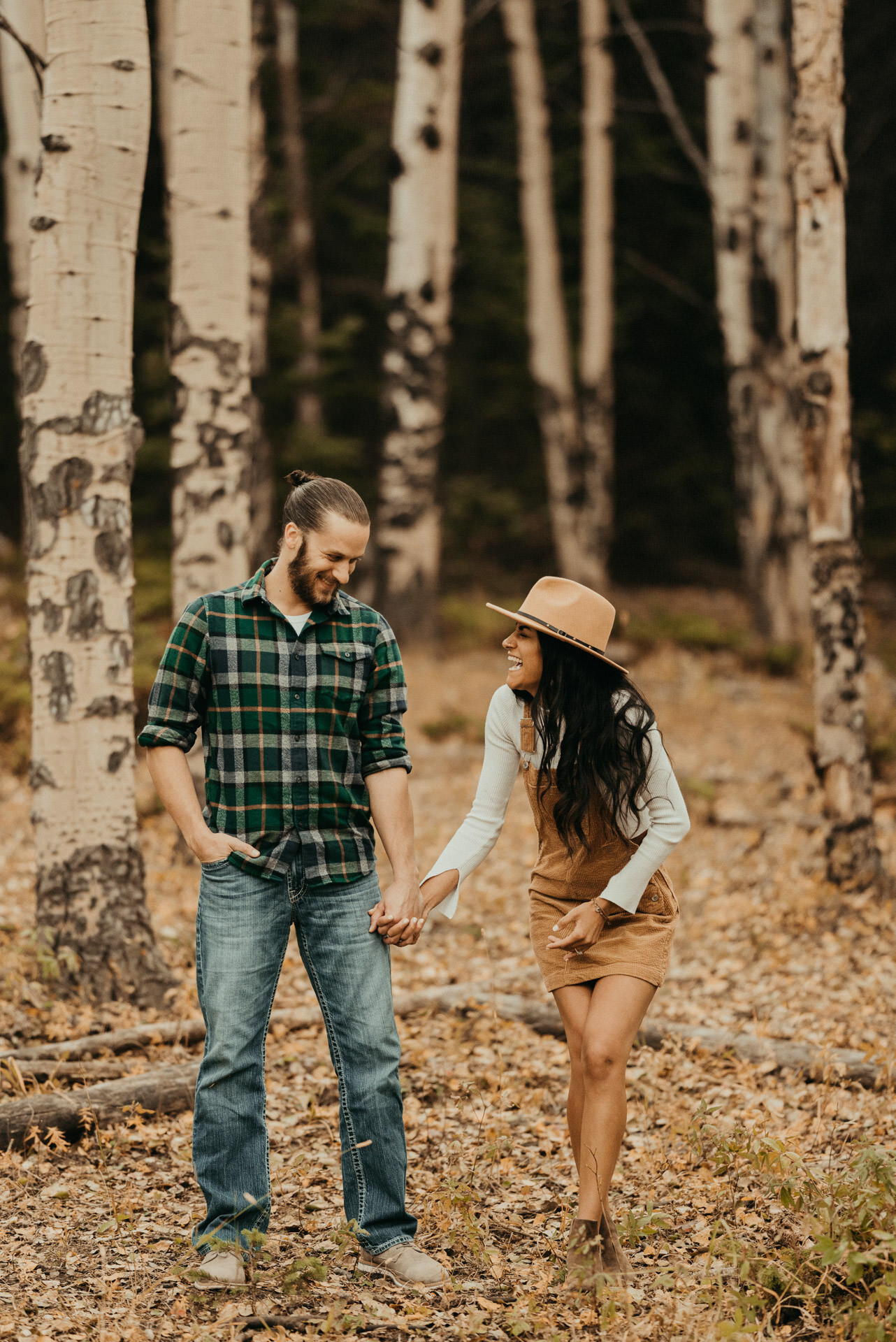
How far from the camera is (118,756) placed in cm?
521

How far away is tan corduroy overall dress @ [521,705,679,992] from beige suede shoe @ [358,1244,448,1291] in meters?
0.86

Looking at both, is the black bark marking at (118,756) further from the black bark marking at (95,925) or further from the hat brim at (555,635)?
the hat brim at (555,635)

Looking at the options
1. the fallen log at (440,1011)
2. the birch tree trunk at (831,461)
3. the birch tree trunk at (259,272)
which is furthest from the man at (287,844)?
the birch tree trunk at (259,272)

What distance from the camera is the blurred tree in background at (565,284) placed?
768 inches

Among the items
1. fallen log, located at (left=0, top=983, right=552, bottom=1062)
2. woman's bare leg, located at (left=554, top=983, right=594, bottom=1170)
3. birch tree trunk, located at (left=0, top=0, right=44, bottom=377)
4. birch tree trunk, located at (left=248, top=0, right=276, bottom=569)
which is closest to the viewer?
woman's bare leg, located at (left=554, top=983, right=594, bottom=1170)

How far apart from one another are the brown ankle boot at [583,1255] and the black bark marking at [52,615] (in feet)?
10.4

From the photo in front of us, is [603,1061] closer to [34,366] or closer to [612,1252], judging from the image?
[612,1252]

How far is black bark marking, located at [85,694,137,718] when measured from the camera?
5148 millimetres

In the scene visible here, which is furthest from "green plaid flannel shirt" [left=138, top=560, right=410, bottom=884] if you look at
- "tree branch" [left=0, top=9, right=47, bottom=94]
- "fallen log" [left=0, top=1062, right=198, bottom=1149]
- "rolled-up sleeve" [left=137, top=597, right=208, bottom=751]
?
"tree branch" [left=0, top=9, right=47, bottom=94]

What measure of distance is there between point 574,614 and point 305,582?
0.79m

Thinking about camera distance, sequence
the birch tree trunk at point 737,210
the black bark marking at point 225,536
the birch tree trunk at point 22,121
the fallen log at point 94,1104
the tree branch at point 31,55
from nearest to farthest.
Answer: the fallen log at point 94,1104, the tree branch at point 31,55, the black bark marking at point 225,536, the birch tree trunk at point 22,121, the birch tree trunk at point 737,210

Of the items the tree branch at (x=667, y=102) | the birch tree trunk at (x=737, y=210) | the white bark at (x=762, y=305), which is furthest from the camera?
the tree branch at (x=667, y=102)

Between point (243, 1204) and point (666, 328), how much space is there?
2065 centimetres

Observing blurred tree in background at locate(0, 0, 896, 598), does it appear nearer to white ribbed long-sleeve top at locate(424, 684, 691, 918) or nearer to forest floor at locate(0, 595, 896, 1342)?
forest floor at locate(0, 595, 896, 1342)
